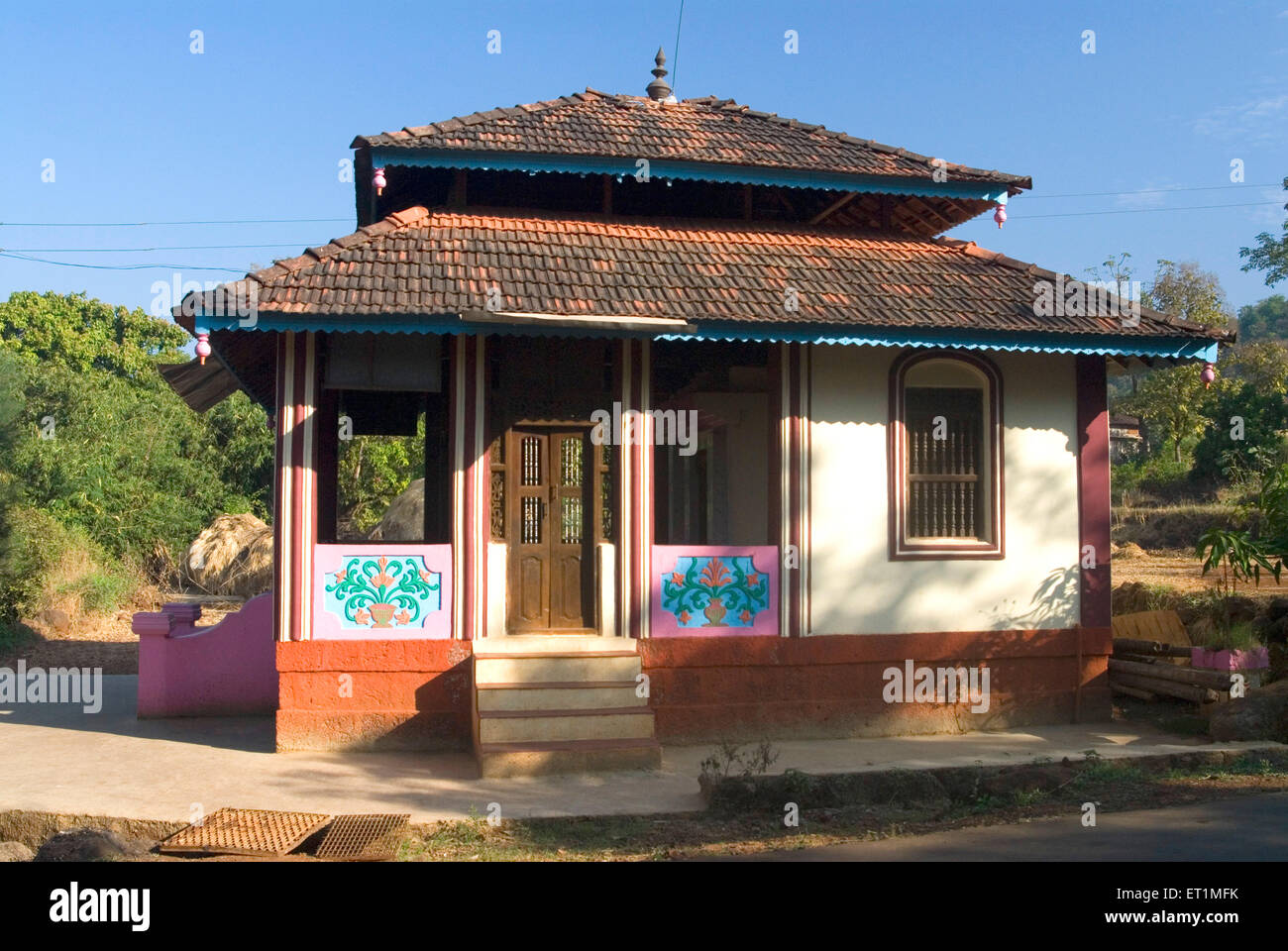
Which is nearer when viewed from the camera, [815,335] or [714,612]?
[815,335]

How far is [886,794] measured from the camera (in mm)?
8109

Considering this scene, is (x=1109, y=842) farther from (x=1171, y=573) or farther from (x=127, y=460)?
(x=127, y=460)

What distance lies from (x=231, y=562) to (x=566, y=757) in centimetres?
1437

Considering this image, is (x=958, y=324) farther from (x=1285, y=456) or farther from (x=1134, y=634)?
(x=1285, y=456)

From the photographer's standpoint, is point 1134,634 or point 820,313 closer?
point 820,313

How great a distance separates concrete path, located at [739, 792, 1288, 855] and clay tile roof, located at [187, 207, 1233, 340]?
4.41m

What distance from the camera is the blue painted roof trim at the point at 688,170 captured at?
10.7 metres

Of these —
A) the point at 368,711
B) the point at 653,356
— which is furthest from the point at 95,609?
the point at 653,356

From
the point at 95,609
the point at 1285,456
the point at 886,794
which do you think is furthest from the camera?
the point at 1285,456

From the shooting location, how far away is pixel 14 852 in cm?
688

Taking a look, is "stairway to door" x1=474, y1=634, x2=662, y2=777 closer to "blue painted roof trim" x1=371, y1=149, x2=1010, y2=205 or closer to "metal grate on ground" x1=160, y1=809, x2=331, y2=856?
"metal grate on ground" x1=160, y1=809, x2=331, y2=856

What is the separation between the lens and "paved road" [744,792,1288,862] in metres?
6.36

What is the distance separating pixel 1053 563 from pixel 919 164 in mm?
4347

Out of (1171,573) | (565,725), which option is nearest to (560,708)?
(565,725)
